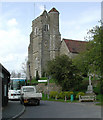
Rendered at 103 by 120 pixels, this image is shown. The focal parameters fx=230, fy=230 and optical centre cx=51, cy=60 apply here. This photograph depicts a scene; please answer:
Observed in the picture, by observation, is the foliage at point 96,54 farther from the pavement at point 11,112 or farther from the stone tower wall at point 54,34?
the stone tower wall at point 54,34

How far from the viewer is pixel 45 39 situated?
6875 cm

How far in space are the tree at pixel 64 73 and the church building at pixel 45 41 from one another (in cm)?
2633

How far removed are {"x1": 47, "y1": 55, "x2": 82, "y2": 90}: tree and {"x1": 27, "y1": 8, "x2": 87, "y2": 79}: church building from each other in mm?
26326

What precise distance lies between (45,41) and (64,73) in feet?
103

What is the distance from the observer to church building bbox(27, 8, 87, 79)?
220 feet

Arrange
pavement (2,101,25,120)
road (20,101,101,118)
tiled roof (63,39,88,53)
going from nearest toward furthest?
pavement (2,101,25,120) < road (20,101,101,118) < tiled roof (63,39,88,53)

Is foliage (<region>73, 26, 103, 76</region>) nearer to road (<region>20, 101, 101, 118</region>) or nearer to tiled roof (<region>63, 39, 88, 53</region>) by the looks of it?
road (<region>20, 101, 101, 118</region>)

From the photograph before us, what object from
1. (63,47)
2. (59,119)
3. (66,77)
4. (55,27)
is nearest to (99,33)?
A: (59,119)

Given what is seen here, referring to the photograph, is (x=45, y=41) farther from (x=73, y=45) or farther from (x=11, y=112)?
(x=11, y=112)

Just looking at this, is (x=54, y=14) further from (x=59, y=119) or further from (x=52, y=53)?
(x=59, y=119)

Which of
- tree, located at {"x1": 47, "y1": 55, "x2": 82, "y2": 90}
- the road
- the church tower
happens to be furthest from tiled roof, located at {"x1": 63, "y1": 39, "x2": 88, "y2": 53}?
the road

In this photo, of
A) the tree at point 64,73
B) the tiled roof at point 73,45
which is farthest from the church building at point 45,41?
the tree at point 64,73

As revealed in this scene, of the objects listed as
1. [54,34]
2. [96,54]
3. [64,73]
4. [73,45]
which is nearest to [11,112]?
[96,54]

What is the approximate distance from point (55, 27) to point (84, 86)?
30.0 metres
